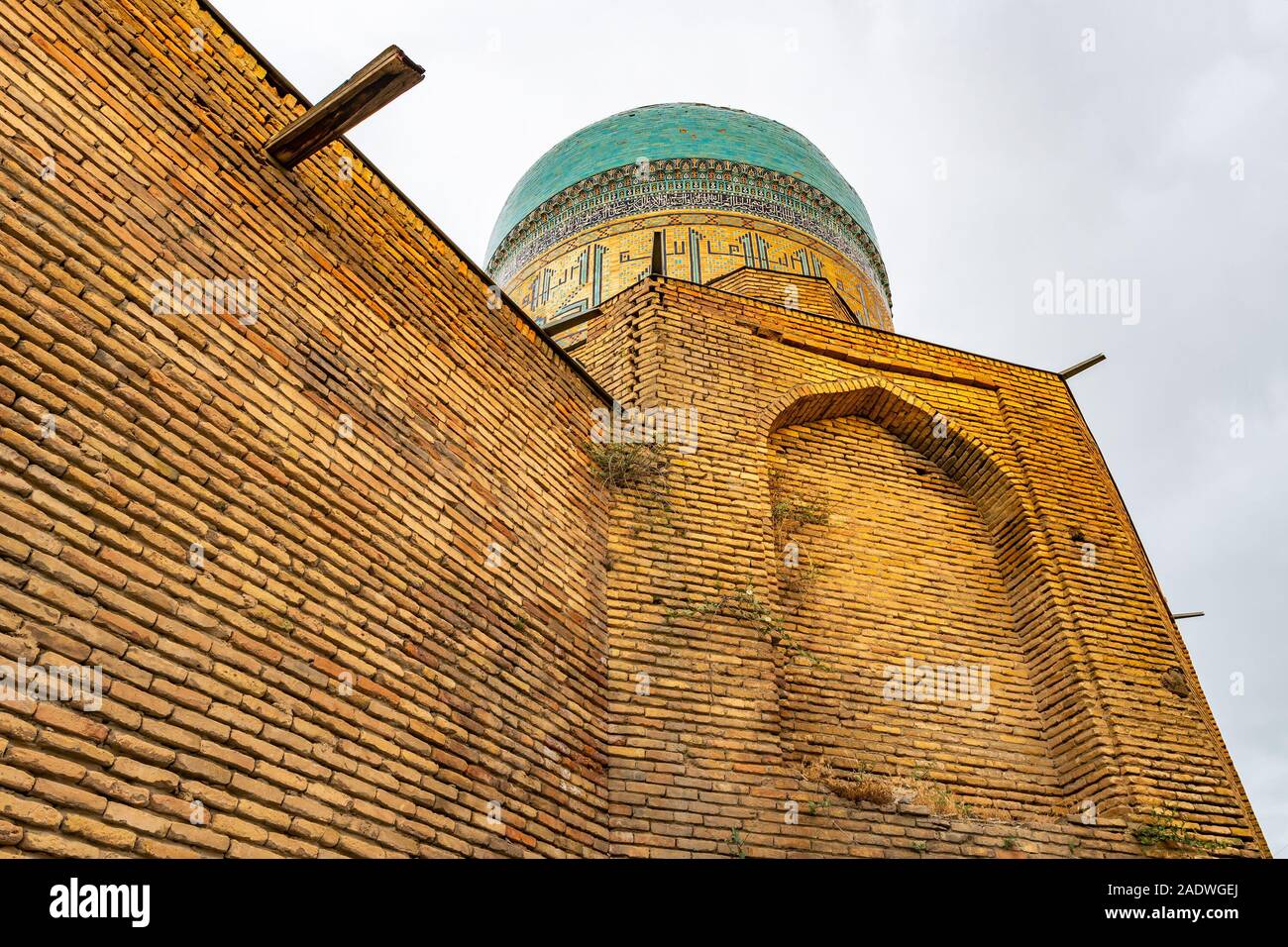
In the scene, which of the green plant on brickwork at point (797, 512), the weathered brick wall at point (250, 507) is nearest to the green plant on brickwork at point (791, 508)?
the green plant on brickwork at point (797, 512)

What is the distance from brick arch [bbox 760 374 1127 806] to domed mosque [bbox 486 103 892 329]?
4.12 m

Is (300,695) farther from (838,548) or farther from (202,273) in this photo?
(838,548)

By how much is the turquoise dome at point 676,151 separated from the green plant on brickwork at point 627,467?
7539mm

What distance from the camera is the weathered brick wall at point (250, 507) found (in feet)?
11.0

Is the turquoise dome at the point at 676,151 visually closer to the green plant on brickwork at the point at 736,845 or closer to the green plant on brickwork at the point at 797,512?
the green plant on brickwork at the point at 797,512

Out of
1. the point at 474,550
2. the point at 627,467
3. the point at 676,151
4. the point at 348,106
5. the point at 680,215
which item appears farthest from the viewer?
the point at 676,151

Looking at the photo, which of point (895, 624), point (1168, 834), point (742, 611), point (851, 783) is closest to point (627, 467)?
point (742, 611)

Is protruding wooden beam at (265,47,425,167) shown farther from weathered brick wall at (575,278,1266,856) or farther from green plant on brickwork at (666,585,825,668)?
green plant on brickwork at (666,585,825,668)

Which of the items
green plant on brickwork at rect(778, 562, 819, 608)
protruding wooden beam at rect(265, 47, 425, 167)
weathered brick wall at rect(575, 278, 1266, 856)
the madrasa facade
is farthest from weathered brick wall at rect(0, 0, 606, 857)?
green plant on brickwork at rect(778, 562, 819, 608)

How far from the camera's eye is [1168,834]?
5883 millimetres

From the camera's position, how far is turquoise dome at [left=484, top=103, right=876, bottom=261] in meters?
13.3

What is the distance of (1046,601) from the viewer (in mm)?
7090

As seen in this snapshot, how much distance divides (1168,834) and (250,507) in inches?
204

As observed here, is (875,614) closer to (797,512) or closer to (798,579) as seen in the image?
(798,579)
